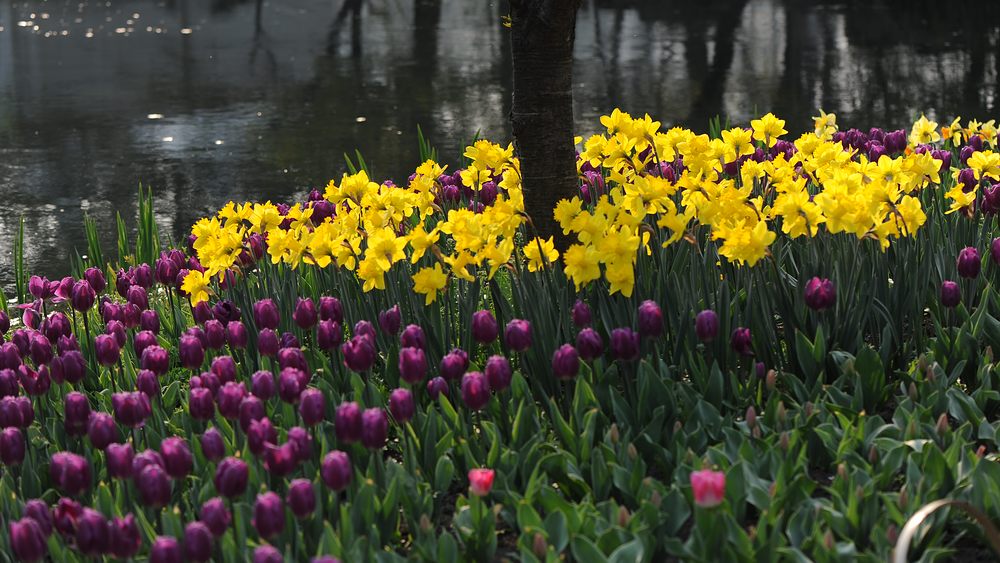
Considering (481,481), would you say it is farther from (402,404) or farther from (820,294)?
(820,294)

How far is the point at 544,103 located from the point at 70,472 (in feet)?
6.19

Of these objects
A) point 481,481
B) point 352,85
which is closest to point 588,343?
point 481,481

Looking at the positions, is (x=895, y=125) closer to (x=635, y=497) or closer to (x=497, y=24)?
(x=635, y=497)

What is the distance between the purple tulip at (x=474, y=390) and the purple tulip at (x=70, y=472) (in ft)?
2.51

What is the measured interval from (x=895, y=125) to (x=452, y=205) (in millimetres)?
5482

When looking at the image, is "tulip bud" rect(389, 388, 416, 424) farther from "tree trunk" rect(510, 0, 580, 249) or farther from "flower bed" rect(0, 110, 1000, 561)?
"tree trunk" rect(510, 0, 580, 249)

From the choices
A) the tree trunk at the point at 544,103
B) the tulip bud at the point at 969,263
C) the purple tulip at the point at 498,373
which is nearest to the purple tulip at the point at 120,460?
the purple tulip at the point at 498,373

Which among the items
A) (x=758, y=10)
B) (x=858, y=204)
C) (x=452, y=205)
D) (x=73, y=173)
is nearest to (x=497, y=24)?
(x=758, y=10)

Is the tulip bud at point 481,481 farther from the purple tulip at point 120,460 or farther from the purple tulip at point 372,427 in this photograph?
the purple tulip at point 120,460

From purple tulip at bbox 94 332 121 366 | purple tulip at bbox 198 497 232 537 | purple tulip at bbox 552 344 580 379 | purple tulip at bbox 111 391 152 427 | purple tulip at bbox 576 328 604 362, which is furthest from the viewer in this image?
purple tulip at bbox 94 332 121 366

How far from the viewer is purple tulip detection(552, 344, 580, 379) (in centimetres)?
273

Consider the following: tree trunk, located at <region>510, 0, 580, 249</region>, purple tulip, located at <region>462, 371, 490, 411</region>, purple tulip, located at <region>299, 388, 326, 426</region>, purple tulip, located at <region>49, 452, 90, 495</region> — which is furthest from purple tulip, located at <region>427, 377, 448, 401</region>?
tree trunk, located at <region>510, 0, 580, 249</region>

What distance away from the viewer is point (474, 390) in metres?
2.59

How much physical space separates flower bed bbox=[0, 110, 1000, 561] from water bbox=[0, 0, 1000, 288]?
7.54 feet
